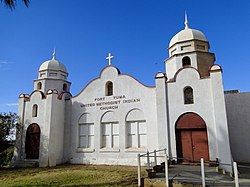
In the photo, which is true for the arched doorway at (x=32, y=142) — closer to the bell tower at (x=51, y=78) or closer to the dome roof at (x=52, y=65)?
the bell tower at (x=51, y=78)

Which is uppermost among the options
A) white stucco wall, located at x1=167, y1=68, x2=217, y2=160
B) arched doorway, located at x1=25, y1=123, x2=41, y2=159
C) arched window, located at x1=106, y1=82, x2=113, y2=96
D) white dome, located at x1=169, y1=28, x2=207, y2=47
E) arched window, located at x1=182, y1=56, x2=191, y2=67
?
white dome, located at x1=169, y1=28, x2=207, y2=47

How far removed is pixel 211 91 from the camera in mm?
14438

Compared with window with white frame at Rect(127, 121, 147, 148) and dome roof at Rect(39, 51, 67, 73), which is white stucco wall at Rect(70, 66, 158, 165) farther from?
dome roof at Rect(39, 51, 67, 73)

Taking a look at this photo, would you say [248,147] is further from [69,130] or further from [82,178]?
[69,130]

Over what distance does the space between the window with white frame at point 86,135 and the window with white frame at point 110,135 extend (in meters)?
1.20

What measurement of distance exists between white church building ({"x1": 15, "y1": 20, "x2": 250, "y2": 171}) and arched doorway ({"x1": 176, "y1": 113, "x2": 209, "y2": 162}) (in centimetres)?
6

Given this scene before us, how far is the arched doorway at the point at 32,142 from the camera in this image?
757 inches

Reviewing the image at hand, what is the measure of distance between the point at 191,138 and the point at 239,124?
529 cm

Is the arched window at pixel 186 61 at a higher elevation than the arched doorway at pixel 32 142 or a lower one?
higher

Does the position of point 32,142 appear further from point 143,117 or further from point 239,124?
point 239,124

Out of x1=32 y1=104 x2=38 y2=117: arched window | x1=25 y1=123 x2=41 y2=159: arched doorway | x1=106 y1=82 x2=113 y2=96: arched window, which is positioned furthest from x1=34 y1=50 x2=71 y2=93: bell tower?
x1=106 y1=82 x2=113 y2=96: arched window

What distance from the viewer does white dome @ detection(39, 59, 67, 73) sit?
2287 cm

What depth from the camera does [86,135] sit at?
19.0 metres

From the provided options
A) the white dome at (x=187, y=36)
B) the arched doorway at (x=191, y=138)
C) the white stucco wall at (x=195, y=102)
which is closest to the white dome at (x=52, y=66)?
the white dome at (x=187, y=36)
